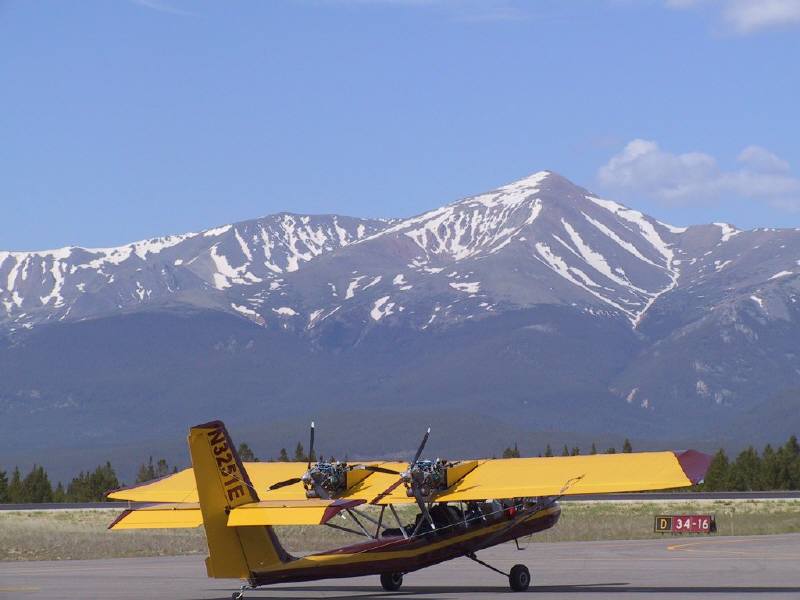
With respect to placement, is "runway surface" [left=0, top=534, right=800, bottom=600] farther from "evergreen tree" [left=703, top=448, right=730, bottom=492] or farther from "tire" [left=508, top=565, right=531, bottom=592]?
"evergreen tree" [left=703, top=448, right=730, bottom=492]

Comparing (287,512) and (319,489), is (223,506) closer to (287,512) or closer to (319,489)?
(287,512)

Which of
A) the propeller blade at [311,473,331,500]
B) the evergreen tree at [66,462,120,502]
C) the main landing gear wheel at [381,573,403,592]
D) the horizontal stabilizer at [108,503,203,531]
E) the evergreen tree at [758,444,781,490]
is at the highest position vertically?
the evergreen tree at [66,462,120,502]

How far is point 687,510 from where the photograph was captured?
9200 centimetres

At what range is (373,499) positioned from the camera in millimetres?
39406

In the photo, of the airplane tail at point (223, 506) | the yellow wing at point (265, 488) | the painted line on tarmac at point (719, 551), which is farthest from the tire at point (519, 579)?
the painted line on tarmac at point (719, 551)

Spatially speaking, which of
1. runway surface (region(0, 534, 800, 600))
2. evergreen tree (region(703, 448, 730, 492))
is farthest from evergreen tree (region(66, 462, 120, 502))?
runway surface (region(0, 534, 800, 600))

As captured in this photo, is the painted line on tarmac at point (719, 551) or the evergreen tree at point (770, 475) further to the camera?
the evergreen tree at point (770, 475)

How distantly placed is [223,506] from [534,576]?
43.5ft

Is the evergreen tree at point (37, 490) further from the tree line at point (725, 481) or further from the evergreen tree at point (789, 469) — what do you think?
the evergreen tree at point (789, 469)

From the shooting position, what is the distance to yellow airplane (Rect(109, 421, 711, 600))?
36.5 m

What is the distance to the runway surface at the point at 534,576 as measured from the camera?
41.2m

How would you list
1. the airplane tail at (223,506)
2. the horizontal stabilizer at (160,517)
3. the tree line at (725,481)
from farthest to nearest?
the tree line at (725,481), the horizontal stabilizer at (160,517), the airplane tail at (223,506)

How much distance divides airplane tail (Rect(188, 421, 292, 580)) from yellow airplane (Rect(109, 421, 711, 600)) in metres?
0.02

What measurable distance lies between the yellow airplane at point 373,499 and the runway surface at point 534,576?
4.99ft
